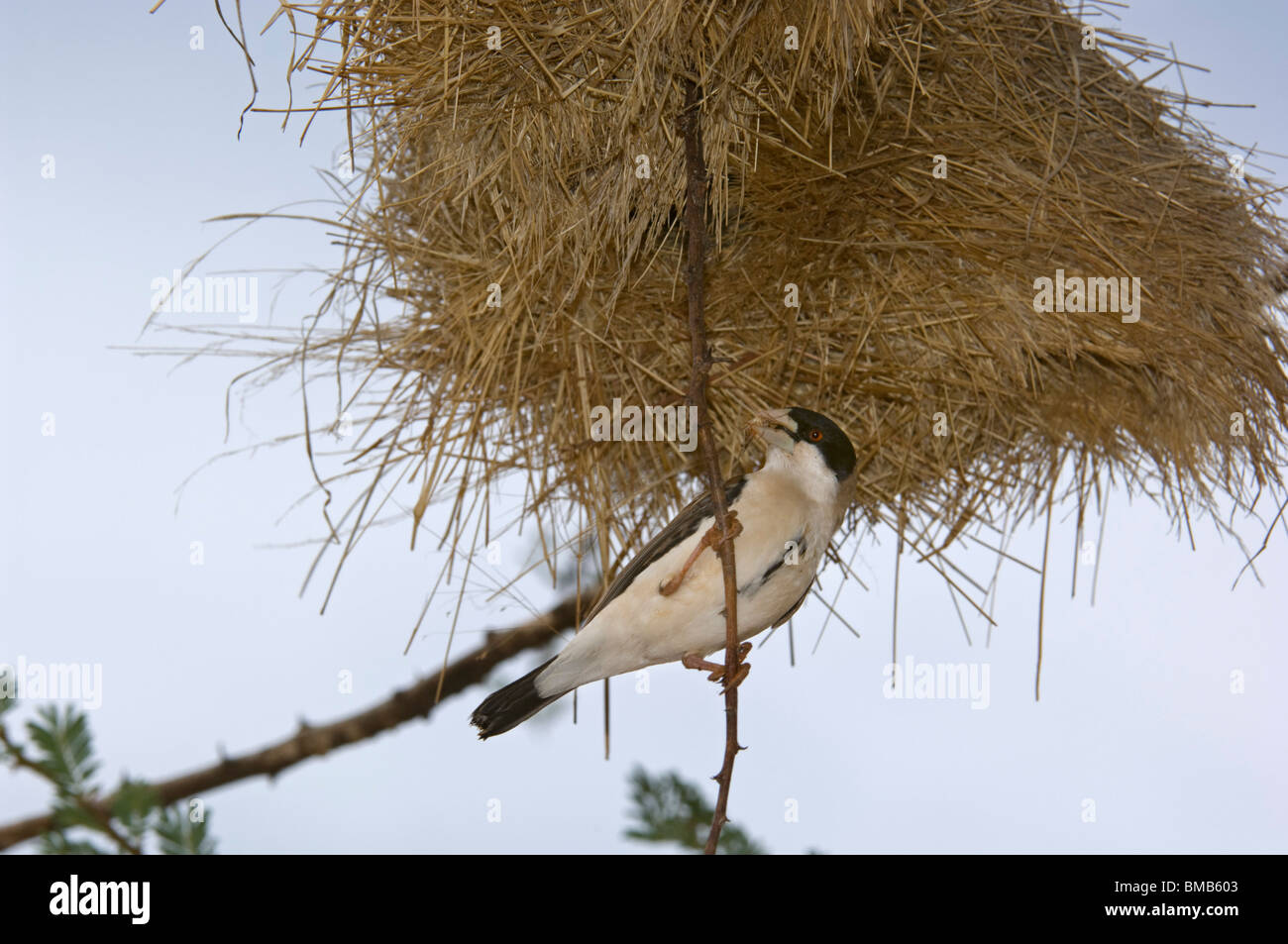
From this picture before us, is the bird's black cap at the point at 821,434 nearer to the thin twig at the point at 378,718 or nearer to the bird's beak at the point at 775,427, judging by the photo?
the bird's beak at the point at 775,427

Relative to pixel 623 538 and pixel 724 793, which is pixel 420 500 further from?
pixel 724 793

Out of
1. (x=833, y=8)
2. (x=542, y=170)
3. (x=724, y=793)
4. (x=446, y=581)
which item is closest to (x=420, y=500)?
(x=446, y=581)

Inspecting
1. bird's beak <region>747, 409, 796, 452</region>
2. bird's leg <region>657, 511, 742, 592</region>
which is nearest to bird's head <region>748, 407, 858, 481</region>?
bird's beak <region>747, 409, 796, 452</region>

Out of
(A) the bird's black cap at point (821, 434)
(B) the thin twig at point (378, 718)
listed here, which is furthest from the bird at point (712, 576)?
(B) the thin twig at point (378, 718)

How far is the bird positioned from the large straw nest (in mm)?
138

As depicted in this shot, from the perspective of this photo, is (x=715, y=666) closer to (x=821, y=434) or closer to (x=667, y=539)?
(x=667, y=539)

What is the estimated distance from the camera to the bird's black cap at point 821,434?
4.74ft

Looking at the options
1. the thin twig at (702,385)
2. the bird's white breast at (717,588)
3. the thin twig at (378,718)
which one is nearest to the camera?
the thin twig at (702,385)

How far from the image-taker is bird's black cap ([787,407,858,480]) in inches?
56.9

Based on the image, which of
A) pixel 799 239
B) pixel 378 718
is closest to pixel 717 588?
pixel 799 239

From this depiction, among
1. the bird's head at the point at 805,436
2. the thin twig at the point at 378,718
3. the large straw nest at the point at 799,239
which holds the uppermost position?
the large straw nest at the point at 799,239

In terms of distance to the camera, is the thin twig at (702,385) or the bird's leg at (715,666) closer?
the thin twig at (702,385)

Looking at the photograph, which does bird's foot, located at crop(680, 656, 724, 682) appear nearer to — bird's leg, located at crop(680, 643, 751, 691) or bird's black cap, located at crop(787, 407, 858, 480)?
bird's leg, located at crop(680, 643, 751, 691)

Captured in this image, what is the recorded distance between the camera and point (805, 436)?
4.75 ft
